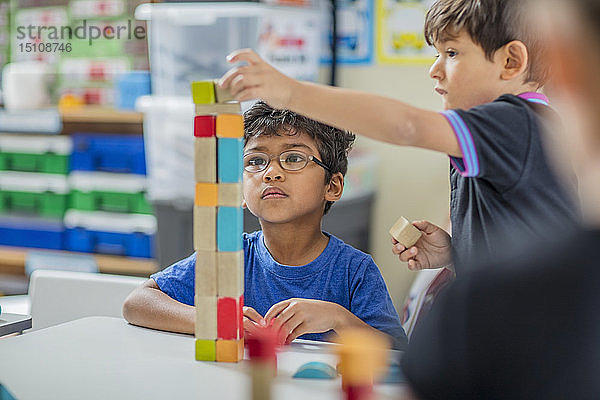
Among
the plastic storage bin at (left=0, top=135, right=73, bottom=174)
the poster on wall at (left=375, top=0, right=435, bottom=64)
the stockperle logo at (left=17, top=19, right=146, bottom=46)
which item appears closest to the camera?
the poster on wall at (left=375, top=0, right=435, bottom=64)

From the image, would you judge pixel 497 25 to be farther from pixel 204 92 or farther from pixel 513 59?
pixel 204 92

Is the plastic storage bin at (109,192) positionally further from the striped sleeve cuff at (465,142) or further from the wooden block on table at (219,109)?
the striped sleeve cuff at (465,142)

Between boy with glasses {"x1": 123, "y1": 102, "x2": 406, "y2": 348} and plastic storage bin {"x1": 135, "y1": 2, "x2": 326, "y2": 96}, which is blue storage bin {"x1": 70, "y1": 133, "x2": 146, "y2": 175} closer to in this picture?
plastic storage bin {"x1": 135, "y1": 2, "x2": 326, "y2": 96}

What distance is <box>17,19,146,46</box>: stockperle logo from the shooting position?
9.77 ft

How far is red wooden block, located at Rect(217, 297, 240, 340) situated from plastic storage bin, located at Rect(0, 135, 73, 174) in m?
2.20

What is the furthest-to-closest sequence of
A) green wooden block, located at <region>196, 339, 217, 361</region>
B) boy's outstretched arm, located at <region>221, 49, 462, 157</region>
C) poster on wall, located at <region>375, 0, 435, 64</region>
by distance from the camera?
poster on wall, located at <region>375, 0, 435, 64</region> → green wooden block, located at <region>196, 339, 217, 361</region> → boy's outstretched arm, located at <region>221, 49, 462, 157</region>

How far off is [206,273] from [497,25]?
1.44ft

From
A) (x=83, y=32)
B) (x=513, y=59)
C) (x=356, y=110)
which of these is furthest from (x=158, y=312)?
(x=83, y=32)

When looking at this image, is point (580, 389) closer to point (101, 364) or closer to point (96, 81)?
point (101, 364)

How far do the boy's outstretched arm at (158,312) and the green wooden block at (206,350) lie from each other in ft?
0.36

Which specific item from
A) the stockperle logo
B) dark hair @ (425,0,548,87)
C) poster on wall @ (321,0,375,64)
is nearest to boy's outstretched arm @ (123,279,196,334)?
dark hair @ (425,0,548,87)

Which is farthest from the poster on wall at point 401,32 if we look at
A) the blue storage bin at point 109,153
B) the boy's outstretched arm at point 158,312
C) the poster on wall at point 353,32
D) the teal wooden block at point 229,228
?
the teal wooden block at point 229,228

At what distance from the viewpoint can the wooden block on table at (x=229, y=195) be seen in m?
0.79

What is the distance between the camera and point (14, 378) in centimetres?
75
